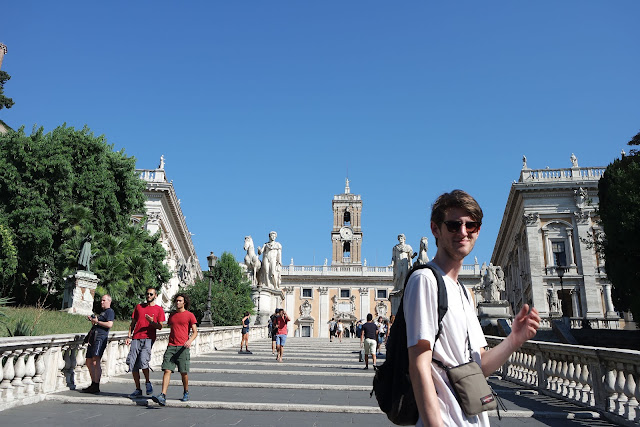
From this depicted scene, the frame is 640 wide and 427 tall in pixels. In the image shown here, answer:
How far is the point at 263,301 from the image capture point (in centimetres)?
2480

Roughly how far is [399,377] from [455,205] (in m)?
0.92

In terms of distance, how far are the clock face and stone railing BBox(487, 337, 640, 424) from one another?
73.2m

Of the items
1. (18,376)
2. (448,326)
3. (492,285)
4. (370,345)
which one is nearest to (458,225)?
(448,326)

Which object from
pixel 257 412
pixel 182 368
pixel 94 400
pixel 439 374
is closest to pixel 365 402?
pixel 257 412

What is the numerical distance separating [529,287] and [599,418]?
35.1m

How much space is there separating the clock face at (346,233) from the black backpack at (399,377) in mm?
81376

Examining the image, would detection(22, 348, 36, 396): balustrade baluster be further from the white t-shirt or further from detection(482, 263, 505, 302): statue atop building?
detection(482, 263, 505, 302): statue atop building

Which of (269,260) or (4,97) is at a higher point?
(4,97)

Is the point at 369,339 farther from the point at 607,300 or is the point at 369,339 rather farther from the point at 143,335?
the point at 607,300

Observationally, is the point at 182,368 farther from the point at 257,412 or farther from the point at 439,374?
the point at 439,374

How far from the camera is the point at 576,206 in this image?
37.7 m

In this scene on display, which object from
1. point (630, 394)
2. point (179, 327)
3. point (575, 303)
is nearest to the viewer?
point (630, 394)

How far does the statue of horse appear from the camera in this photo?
79.1 feet

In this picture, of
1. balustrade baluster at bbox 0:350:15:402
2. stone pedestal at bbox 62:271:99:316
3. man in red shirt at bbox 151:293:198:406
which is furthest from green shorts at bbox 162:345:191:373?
stone pedestal at bbox 62:271:99:316
